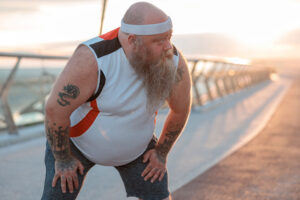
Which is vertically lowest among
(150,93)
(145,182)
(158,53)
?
(145,182)

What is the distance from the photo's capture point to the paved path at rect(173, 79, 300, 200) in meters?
Answer: 3.45

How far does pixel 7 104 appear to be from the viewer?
5.09m

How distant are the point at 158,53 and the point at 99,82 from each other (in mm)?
299

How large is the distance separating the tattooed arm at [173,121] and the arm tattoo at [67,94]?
50 centimetres

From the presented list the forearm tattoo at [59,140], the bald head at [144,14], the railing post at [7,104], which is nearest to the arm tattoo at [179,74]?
the bald head at [144,14]

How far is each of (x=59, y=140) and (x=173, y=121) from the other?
0.64 meters

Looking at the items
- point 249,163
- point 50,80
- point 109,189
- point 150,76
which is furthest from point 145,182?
point 50,80

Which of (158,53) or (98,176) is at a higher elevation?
(158,53)

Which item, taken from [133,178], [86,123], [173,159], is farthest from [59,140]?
[173,159]

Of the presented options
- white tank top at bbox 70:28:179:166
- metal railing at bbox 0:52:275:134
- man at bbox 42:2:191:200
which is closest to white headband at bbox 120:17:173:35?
man at bbox 42:2:191:200

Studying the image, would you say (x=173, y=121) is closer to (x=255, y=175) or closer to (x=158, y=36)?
(x=158, y=36)

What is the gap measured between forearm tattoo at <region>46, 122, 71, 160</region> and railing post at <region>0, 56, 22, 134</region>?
130 inches

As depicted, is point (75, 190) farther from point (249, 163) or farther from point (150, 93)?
point (249, 163)

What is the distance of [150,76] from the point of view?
74.2 inches
